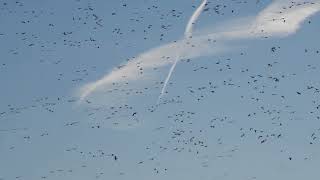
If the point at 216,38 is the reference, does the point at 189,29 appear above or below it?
above

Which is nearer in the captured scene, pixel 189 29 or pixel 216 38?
pixel 216 38

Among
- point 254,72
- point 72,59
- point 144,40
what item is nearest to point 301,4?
point 254,72

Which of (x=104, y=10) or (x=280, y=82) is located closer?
(x=280, y=82)

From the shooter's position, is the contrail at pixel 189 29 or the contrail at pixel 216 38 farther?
the contrail at pixel 216 38

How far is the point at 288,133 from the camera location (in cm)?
3112

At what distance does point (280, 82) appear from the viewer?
3425cm

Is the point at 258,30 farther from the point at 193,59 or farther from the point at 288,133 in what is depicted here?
the point at 288,133

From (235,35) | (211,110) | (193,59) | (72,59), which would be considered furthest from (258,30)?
(72,59)

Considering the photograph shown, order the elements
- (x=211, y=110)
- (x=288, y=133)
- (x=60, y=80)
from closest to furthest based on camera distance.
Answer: (x=288, y=133)
(x=211, y=110)
(x=60, y=80)

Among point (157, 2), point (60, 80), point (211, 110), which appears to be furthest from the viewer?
point (157, 2)

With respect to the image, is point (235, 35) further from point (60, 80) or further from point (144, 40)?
point (60, 80)

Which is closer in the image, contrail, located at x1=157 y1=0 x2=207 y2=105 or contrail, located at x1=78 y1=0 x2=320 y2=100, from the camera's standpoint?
contrail, located at x1=157 y1=0 x2=207 y2=105

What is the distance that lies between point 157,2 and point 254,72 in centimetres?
766

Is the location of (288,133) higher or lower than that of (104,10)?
lower
